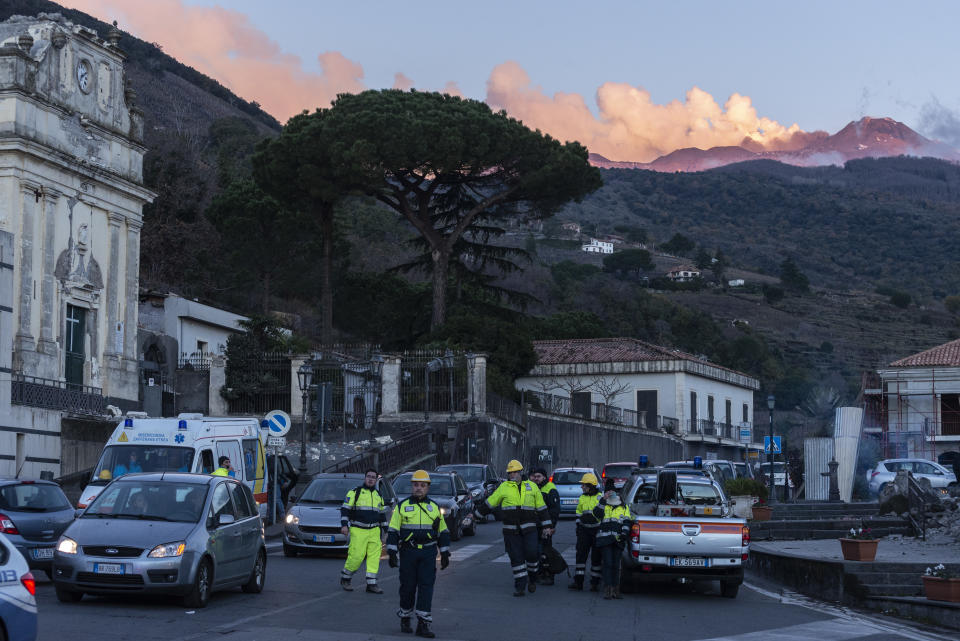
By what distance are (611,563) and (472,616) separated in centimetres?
315

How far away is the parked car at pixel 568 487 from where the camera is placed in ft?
119

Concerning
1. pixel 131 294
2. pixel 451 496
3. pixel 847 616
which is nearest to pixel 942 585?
pixel 847 616

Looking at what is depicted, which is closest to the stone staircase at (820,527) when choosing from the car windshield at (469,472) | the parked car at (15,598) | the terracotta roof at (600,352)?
the car windshield at (469,472)

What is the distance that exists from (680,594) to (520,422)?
30642 mm

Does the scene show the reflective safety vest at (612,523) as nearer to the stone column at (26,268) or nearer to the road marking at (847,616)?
the road marking at (847,616)

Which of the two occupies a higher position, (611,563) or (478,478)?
(478,478)

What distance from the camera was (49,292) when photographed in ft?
118

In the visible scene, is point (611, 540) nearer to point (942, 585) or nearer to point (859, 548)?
point (859, 548)

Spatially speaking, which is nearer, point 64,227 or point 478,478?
point 478,478

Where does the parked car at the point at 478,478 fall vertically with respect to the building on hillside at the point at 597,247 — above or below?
below

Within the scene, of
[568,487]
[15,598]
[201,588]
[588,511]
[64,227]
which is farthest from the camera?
[64,227]

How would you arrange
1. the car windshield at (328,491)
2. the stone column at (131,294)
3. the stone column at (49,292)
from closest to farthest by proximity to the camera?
the car windshield at (328,491)
the stone column at (49,292)
the stone column at (131,294)

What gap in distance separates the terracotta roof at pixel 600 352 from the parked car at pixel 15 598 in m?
54.9

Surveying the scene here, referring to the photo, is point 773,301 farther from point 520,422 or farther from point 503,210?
point 520,422
